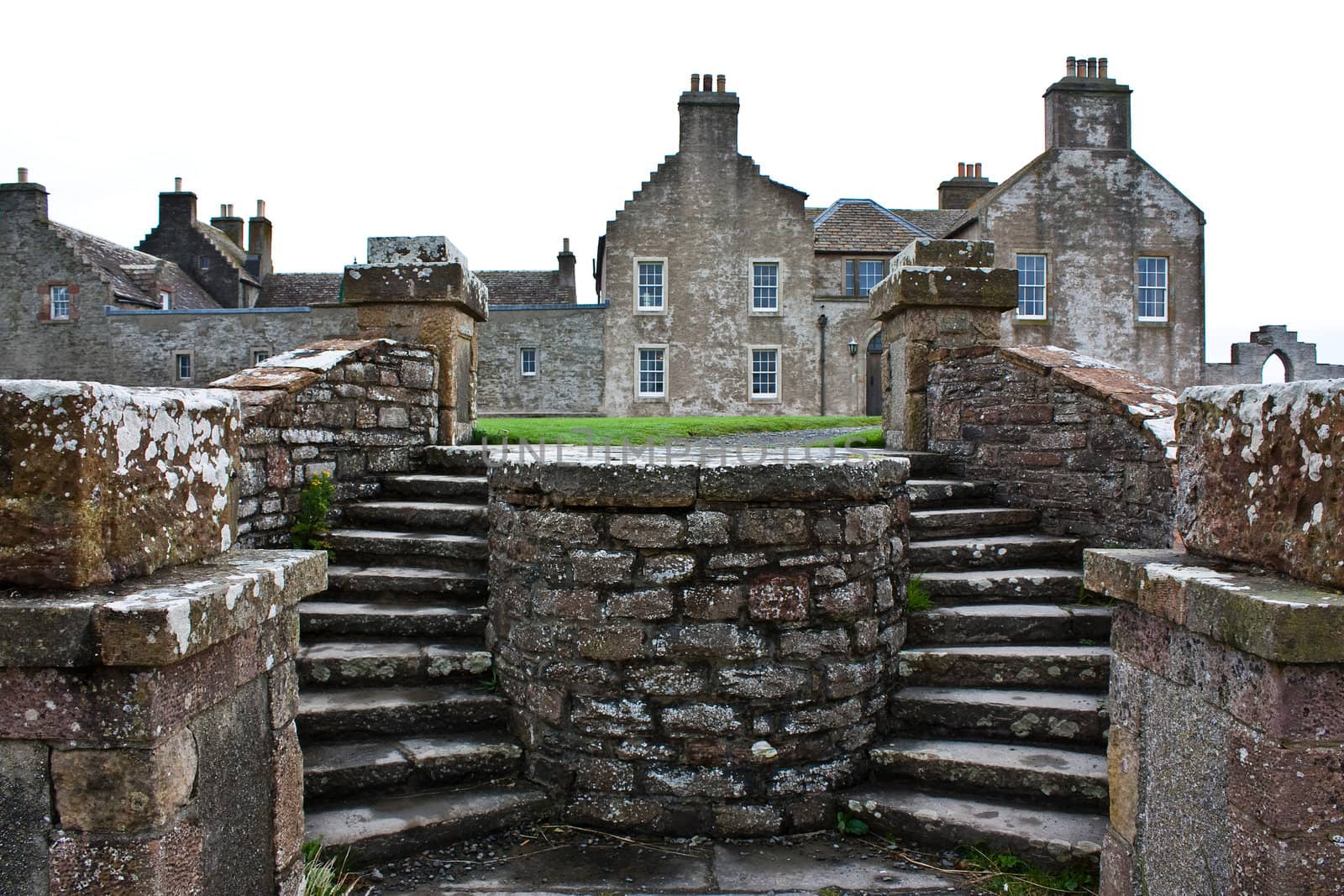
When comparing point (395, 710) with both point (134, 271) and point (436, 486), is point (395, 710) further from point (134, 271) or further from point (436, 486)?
point (134, 271)

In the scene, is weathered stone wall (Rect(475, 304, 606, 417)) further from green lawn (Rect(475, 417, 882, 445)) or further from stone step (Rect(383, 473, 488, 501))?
stone step (Rect(383, 473, 488, 501))

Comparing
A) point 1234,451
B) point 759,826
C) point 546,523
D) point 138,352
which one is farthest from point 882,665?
point 138,352

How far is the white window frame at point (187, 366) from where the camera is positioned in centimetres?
2766

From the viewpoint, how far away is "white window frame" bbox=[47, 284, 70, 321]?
29.1m

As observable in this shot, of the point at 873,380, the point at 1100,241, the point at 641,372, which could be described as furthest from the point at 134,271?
the point at 1100,241

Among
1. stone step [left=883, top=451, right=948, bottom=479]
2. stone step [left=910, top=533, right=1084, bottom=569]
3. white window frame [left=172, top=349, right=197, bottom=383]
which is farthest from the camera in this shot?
white window frame [left=172, top=349, right=197, bottom=383]

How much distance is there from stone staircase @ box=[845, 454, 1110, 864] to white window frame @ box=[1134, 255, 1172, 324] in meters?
21.5

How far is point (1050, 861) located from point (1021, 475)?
314 cm

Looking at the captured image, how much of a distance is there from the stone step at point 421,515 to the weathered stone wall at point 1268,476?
4464mm

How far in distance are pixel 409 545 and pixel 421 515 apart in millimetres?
362

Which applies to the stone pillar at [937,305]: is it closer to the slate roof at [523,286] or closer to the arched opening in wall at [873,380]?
the arched opening in wall at [873,380]

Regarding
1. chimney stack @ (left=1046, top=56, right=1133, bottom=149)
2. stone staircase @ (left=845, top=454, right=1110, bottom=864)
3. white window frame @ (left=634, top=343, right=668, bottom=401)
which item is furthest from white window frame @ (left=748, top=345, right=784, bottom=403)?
stone staircase @ (left=845, top=454, right=1110, bottom=864)

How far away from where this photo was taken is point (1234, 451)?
227 centimetres

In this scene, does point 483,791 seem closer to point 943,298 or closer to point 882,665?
point 882,665
